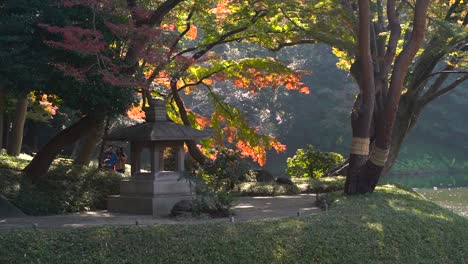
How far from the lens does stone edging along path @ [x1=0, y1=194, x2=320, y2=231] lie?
10406 mm

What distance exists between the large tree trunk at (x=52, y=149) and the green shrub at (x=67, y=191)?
0.87 ft

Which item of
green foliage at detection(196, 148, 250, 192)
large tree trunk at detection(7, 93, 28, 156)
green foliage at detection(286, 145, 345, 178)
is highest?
large tree trunk at detection(7, 93, 28, 156)

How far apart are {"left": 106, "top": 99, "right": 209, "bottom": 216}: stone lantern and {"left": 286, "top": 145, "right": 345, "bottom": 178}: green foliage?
1084 centimetres

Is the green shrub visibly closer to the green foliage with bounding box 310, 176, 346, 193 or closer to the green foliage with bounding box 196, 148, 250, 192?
the green foliage with bounding box 196, 148, 250, 192

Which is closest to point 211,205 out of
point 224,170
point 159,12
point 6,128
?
point 224,170

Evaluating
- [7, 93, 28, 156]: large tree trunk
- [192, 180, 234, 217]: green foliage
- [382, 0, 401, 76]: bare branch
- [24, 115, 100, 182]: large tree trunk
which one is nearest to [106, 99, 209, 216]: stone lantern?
[192, 180, 234, 217]: green foliage

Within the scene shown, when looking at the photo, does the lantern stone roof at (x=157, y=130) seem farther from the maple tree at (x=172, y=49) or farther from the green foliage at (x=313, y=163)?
the green foliage at (x=313, y=163)

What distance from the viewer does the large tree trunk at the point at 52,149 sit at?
1417 centimetres

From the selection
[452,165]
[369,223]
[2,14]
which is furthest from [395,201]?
[452,165]

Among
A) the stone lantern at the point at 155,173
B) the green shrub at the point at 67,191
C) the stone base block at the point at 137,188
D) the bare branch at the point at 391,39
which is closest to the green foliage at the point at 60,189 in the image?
the green shrub at the point at 67,191

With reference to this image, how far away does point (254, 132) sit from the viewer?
68.3ft

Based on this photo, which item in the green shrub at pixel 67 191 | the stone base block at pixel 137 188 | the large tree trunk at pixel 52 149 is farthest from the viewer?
the large tree trunk at pixel 52 149

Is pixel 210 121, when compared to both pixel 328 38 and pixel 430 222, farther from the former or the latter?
pixel 430 222

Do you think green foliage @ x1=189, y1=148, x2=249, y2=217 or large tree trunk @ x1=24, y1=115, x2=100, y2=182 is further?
large tree trunk @ x1=24, y1=115, x2=100, y2=182
